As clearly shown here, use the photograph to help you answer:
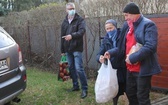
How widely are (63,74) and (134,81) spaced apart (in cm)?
228

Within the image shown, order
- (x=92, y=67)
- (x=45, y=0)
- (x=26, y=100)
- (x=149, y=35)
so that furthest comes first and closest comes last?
(x=45, y=0) → (x=92, y=67) → (x=26, y=100) → (x=149, y=35)

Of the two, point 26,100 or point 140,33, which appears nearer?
point 140,33

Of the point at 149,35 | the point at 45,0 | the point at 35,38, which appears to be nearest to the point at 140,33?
the point at 149,35

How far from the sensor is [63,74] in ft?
20.3

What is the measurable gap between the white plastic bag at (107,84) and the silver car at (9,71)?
143cm

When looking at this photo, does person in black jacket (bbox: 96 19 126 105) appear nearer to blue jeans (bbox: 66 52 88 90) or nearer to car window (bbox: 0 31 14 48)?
blue jeans (bbox: 66 52 88 90)

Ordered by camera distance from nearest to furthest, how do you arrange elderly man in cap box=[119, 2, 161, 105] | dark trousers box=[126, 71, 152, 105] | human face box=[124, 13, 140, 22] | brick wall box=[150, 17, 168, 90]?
1. elderly man in cap box=[119, 2, 161, 105]
2. dark trousers box=[126, 71, 152, 105]
3. human face box=[124, 13, 140, 22]
4. brick wall box=[150, 17, 168, 90]

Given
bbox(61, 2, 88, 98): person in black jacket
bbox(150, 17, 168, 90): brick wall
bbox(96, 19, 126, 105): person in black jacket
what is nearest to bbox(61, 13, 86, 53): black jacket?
bbox(61, 2, 88, 98): person in black jacket

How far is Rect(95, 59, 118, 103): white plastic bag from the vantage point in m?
4.34


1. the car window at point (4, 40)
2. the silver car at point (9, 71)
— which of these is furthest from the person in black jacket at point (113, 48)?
the car window at point (4, 40)

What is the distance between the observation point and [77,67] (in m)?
5.82

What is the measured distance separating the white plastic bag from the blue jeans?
4.61 feet

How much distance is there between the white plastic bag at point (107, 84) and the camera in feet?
14.3

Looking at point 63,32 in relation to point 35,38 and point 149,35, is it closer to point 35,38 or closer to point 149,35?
point 149,35
